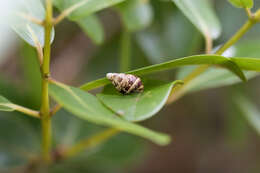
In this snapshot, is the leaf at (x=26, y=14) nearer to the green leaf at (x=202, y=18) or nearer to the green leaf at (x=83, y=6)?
the green leaf at (x=83, y=6)

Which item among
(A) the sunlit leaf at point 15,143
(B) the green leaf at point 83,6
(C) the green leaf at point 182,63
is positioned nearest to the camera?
(C) the green leaf at point 182,63

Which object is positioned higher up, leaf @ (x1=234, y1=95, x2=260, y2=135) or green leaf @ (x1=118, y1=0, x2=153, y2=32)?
green leaf @ (x1=118, y1=0, x2=153, y2=32)

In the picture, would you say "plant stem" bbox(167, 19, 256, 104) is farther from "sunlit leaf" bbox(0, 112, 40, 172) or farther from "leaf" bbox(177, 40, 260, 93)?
"sunlit leaf" bbox(0, 112, 40, 172)

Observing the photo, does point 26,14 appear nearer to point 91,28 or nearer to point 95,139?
point 91,28

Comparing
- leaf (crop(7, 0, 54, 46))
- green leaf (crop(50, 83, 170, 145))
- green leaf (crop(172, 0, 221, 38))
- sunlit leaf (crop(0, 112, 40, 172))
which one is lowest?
sunlit leaf (crop(0, 112, 40, 172))

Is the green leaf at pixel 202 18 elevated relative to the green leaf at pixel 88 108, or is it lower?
elevated

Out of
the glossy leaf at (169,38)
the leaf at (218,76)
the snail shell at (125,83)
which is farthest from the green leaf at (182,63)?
the glossy leaf at (169,38)

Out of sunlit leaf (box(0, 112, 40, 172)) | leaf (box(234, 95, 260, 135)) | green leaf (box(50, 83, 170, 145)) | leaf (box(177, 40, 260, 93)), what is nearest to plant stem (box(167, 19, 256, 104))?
leaf (box(177, 40, 260, 93))

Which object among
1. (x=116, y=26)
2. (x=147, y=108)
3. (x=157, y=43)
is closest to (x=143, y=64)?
(x=157, y=43)
